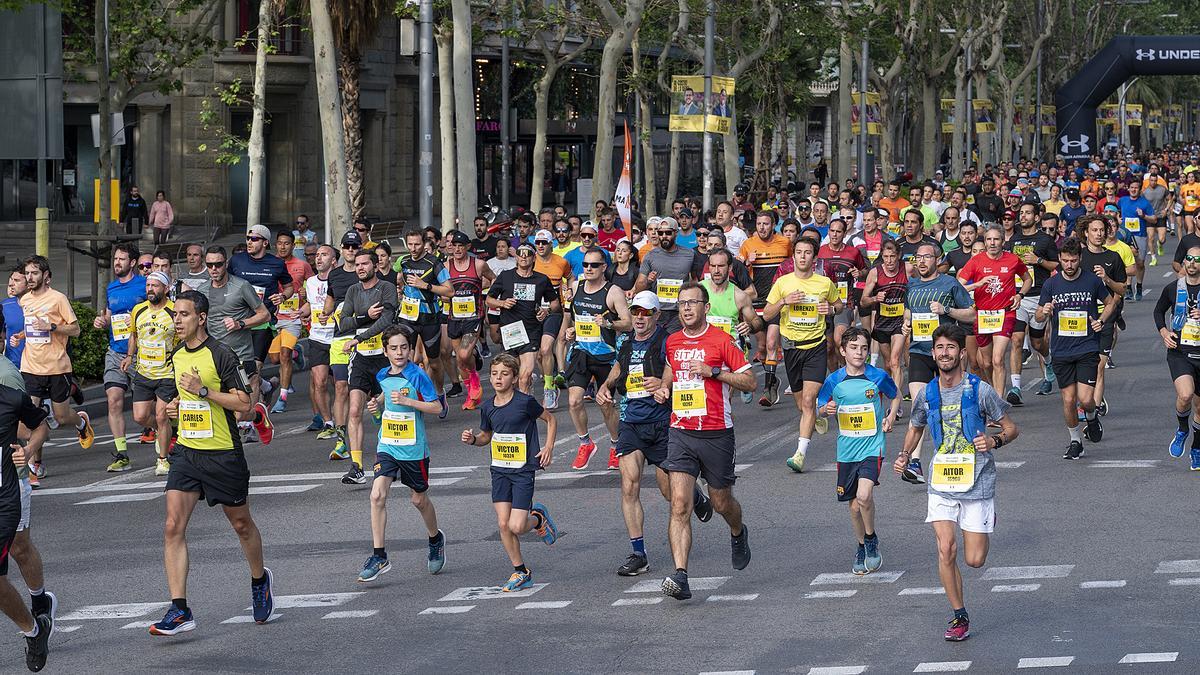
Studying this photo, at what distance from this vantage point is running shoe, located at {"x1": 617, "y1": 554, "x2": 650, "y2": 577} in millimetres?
10516

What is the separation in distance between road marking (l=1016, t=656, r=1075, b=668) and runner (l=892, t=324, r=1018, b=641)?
0.44 m

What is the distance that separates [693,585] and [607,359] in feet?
15.0

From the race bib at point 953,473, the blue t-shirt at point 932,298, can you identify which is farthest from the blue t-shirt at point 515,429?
the blue t-shirt at point 932,298

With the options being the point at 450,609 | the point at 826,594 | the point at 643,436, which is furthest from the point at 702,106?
the point at 450,609

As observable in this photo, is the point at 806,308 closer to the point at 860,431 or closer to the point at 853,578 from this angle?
the point at 860,431

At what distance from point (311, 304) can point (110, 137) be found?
39.8ft

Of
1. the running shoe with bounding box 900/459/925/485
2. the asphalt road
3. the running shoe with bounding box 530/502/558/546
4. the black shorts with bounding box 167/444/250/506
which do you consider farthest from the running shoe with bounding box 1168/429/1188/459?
the black shorts with bounding box 167/444/250/506

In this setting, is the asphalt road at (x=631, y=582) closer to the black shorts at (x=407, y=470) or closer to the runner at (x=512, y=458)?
the runner at (x=512, y=458)

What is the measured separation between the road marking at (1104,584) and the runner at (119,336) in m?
7.86

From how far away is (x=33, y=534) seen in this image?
1198 centimetres

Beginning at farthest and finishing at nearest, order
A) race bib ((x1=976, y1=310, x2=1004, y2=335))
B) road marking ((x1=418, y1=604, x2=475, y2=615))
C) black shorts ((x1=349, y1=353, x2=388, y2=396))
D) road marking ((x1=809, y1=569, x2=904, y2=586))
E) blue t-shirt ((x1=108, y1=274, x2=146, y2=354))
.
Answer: race bib ((x1=976, y1=310, x2=1004, y2=335)) → blue t-shirt ((x1=108, y1=274, x2=146, y2=354)) → black shorts ((x1=349, y1=353, x2=388, y2=396)) → road marking ((x1=809, y1=569, x2=904, y2=586)) → road marking ((x1=418, y1=604, x2=475, y2=615))

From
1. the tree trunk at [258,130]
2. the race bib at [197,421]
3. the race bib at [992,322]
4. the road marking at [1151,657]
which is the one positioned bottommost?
the road marking at [1151,657]

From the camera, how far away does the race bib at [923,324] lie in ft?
50.4

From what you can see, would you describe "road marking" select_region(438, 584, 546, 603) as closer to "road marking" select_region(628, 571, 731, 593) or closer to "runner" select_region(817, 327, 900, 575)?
"road marking" select_region(628, 571, 731, 593)
